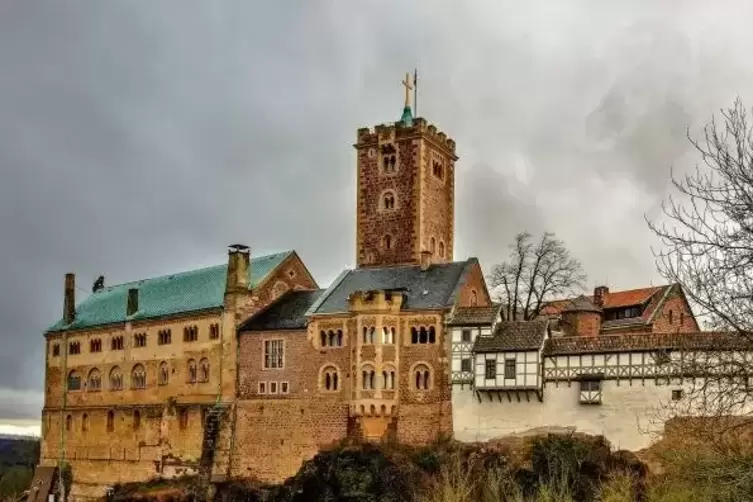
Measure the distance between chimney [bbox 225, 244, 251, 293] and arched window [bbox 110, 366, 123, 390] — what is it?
1125 centimetres

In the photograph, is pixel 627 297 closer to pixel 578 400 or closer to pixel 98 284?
pixel 578 400

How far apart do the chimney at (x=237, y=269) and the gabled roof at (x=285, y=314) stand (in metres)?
2.05

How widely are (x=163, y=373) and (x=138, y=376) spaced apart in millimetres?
2767

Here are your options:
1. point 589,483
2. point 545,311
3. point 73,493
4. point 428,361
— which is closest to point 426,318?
point 428,361

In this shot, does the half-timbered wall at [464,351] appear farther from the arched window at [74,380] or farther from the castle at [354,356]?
the arched window at [74,380]

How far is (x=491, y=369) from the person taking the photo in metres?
50.3

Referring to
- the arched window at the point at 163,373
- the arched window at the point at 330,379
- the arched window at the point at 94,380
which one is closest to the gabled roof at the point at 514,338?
the arched window at the point at 330,379

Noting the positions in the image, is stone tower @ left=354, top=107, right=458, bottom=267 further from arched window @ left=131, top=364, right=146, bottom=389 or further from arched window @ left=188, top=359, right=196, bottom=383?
arched window @ left=131, top=364, right=146, bottom=389

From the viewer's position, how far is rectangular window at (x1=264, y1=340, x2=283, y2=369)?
57562 mm

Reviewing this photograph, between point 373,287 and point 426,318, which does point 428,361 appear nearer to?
point 426,318

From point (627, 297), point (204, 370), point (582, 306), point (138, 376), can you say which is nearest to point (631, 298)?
point (627, 297)

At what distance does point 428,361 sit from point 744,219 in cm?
3704

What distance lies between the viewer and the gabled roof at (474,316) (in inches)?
2014

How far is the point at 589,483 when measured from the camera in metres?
44.7
